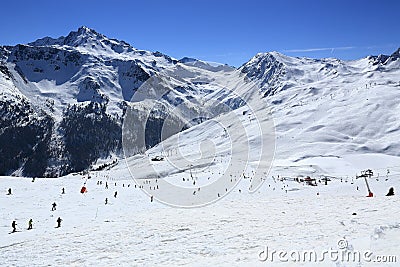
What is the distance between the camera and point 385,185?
148 feet

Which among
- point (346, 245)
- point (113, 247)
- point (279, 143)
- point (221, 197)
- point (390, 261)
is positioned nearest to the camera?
point (390, 261)

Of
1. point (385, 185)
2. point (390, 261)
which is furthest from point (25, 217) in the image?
point (385, 185)

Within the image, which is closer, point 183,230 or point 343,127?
point 183,230

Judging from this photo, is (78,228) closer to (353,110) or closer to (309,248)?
(309,248)

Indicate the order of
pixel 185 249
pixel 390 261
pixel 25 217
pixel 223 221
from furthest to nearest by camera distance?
1. pixel 25 217
2. pixel 223 221
3. pixel 185 249
4. pixel 390 261

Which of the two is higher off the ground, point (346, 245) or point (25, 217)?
point (346, 245)

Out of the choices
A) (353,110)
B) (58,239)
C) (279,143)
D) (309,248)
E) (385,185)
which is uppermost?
(353,110)

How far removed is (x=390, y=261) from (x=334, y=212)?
14573mm

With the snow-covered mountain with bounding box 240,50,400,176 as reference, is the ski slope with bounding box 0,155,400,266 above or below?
below

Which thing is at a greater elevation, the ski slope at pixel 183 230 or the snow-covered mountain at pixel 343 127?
the snow-covered mountain at pixel 343 127

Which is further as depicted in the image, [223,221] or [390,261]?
[223,221]

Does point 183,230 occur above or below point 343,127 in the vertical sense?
below

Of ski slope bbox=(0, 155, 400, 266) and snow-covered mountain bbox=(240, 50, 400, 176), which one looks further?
snow-covered mountain bbox=(240, 50, 400, 176)

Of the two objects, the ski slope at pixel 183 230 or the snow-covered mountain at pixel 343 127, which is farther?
the snow-covered mountain at pixel 343 127
